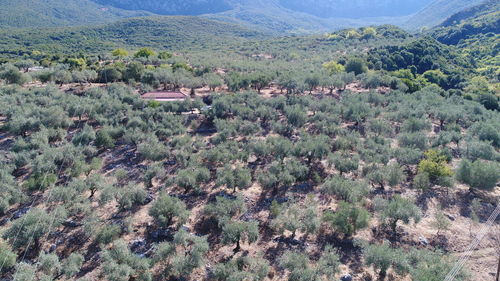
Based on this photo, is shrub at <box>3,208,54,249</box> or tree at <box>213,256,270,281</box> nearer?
tree at <box>213,256,270,281</box>

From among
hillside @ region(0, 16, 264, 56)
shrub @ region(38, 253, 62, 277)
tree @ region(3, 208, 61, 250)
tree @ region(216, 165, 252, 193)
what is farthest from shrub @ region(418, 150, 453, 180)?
hillside @ region(0, 16, 264, 56)

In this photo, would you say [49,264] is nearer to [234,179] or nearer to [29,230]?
[29,230]

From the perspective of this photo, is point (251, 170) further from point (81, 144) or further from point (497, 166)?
point (497, 166)

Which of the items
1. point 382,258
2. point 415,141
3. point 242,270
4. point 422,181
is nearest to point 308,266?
point 242,270

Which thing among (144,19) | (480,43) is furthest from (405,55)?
(144,19)

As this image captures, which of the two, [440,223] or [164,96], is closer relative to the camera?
[440,223]

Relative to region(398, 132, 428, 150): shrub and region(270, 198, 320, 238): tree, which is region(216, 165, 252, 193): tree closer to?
region(270, 198, 320, 238): tree
